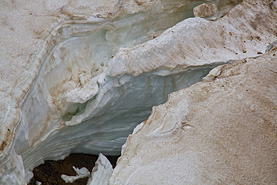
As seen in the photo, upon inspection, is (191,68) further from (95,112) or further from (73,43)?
(73,43)

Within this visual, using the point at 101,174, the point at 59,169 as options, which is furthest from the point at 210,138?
the point at 59,169

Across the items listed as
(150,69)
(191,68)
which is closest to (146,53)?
(150,69)

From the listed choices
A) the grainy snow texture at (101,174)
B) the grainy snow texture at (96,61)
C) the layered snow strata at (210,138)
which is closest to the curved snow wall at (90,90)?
the grainy snow texture at (96,61)

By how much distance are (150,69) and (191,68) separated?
282 mm

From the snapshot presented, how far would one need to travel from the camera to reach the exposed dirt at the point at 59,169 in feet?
7.31

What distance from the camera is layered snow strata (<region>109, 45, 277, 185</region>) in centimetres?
139

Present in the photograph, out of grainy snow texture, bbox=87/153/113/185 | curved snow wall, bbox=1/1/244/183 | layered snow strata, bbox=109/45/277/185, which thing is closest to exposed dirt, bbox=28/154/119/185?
curved snow wall, bbox=1/1/244/183

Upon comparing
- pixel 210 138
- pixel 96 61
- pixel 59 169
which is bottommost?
pixel 59 169

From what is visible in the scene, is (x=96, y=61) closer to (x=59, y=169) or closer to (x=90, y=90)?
(x=90, y=90)

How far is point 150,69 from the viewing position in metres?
2.13

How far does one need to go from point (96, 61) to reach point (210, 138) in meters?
1.38

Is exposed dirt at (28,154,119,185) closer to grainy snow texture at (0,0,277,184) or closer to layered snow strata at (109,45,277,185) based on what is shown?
grainy snow texture at (0,0,277,184)

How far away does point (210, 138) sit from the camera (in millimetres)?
1508

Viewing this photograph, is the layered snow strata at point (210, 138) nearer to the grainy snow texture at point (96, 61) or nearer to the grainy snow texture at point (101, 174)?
the grainy snow texture at point (96, 61)
